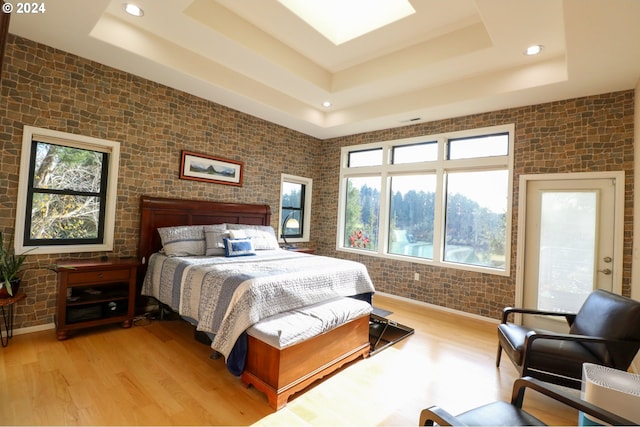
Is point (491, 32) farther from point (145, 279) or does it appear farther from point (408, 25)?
point (145, 279)

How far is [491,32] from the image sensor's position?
2.79 meters

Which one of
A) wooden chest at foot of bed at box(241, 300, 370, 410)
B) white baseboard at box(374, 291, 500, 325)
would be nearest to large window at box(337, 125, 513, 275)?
white baseboard at box(374, 291, 500, 325)

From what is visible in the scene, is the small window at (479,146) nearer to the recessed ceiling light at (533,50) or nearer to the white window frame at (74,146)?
the recessed ceiling light at (533,50)

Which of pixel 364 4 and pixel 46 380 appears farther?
pixel 364 4

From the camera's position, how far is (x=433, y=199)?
469 centimetres

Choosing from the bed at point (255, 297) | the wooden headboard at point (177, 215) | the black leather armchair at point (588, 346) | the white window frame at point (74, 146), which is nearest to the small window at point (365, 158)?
A: the wooden headboard at point (177, 215)

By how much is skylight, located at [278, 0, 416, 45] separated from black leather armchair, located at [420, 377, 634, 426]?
3.27m

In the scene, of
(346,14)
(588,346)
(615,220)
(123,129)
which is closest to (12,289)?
(123,129)

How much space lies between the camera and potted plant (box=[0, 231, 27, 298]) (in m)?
2.59

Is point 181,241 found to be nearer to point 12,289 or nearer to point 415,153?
point 12,289

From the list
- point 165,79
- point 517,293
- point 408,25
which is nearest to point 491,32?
point 408,25

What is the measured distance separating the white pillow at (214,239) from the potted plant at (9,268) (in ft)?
5.58

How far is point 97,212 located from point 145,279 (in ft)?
3.20

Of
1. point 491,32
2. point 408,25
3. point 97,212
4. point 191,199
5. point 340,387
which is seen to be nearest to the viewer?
point 340,387
